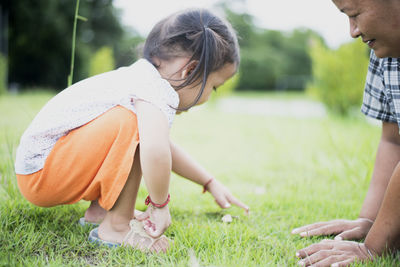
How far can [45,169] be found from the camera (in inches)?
47.4

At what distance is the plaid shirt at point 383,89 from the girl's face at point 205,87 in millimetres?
561

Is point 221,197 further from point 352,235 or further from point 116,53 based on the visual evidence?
point 116,53

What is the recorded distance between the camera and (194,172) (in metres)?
1.53

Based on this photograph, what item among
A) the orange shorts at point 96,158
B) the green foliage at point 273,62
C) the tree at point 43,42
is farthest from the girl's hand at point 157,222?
the green foliage at point 273,62

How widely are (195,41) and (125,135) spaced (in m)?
0.43

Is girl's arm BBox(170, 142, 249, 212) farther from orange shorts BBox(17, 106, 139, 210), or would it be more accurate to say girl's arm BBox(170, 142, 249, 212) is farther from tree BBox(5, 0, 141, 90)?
tree BBox(5, 0, 141, 90)

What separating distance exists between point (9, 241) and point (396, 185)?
49.2 inches

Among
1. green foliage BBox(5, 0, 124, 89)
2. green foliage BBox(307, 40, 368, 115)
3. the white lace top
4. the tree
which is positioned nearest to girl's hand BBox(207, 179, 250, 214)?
the white lace top

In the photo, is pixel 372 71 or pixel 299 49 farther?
pixel 299 49

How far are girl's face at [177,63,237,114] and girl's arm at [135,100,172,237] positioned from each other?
20 centimetres

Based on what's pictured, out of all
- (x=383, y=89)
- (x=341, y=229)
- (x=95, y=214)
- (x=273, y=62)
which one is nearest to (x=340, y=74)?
(x=383, y=89)

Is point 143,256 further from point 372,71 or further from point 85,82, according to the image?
point 372,71

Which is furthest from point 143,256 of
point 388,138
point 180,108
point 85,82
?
point 388,138

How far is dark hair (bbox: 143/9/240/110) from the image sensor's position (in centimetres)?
128
